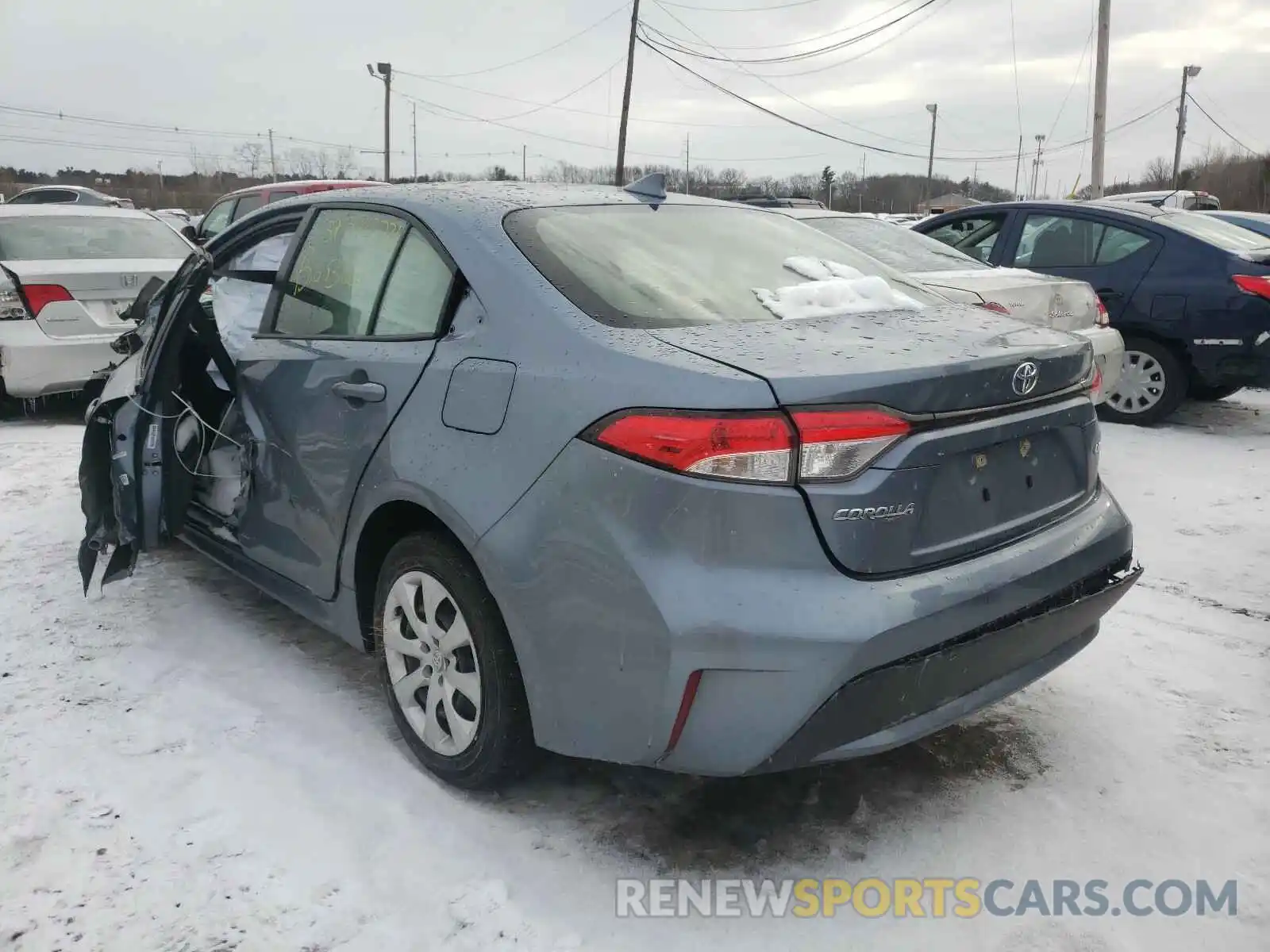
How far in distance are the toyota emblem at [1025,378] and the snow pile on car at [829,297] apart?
459 mm

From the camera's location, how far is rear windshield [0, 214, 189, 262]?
7.07 m

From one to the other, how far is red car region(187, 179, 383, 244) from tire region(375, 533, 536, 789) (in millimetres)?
8990

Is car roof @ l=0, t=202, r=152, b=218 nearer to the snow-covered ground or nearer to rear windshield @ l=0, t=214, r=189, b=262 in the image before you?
rear windshield @ l=0, t=214, r=189, b=262

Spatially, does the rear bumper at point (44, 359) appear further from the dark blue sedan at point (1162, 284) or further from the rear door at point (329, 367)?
the dark blue sedan at point (1162, 284)

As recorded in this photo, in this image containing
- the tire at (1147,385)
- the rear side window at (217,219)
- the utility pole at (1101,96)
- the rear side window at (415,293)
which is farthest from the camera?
the utility pole at (1101,96)

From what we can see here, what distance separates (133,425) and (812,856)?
2.80 metres

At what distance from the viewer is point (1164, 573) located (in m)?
4.22

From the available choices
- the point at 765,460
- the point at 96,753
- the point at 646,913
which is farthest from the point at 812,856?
the point at 96,753

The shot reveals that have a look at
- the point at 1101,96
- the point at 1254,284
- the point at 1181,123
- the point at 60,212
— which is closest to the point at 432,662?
the point at 1254,284

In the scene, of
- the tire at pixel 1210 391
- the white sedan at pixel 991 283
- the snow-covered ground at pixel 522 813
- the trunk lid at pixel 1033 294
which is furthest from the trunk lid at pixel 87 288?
the tire at pixel 1210 391

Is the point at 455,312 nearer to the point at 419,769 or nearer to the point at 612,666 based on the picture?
the point at 612,666

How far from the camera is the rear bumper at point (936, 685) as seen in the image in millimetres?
2027

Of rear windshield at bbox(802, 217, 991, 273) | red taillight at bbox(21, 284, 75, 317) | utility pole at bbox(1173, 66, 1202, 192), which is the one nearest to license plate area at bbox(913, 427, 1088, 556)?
rear windshield at bbox(802, 217, 991, 273)

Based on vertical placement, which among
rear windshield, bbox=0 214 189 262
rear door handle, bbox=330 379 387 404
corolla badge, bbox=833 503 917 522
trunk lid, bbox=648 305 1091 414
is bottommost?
corolla badge, bbox=833 503 917 522
